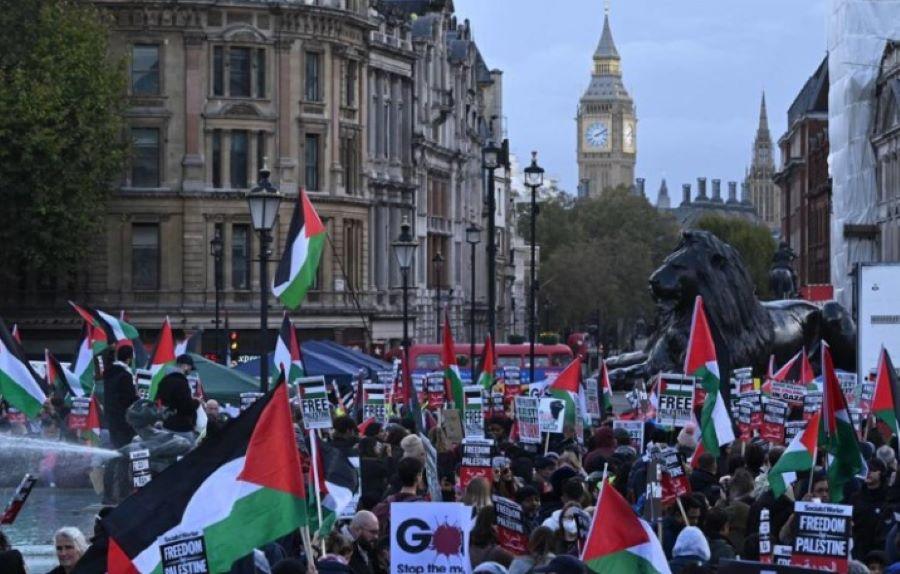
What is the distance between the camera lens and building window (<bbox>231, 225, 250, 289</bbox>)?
70.0 metres

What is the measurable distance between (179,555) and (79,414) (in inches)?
601

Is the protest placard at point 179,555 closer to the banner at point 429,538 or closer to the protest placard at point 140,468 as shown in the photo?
the banner at point 429,538

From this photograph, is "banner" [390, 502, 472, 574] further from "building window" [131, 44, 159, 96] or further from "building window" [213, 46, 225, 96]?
"building window" [213, 46, 225, 96]

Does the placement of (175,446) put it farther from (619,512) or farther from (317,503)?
(619,512)

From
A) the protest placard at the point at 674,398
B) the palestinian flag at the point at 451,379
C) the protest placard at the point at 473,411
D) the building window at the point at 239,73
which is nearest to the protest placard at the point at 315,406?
the protest placard at the point at 674,398

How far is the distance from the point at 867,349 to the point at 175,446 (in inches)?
798

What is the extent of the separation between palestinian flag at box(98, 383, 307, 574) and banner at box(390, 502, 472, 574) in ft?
3.11

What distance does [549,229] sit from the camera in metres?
170

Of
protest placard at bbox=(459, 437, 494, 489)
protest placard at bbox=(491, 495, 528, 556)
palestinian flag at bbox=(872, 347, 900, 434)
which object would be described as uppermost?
palestinian flag at bbox=(872, 347, 900, 434)

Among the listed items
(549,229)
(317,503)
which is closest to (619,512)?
(317,503)

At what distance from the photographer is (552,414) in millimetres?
27203

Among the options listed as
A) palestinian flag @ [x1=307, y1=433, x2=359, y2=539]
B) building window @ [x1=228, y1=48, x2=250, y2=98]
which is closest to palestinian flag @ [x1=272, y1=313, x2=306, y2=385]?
palestinian flag @ [x1=307, y1=433, x2=359, y2=539]

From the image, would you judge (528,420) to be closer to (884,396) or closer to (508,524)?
(884,396)

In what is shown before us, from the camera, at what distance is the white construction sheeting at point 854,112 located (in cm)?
8312
